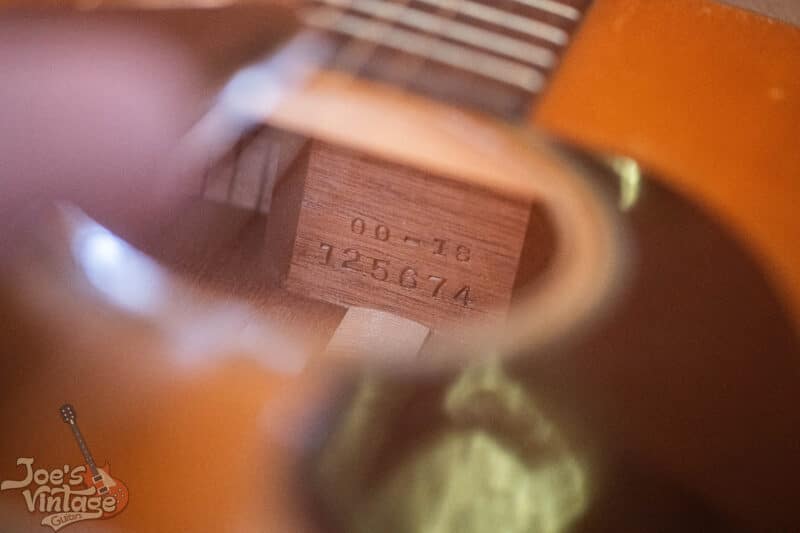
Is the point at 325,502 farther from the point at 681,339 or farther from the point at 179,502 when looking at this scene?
the point at 681,339

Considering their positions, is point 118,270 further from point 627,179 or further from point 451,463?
point 627,179

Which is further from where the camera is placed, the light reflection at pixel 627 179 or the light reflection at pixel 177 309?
the light reflection at pixel 627 179

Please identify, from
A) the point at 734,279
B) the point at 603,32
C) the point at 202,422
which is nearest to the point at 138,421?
the point at 202,422

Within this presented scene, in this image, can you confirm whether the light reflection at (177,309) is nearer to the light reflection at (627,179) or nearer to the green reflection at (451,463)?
the green reflection at (451,463)

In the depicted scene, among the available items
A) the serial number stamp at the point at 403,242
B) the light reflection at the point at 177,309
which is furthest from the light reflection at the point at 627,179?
the light reflection at the point at 177,309

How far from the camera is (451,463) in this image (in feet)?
1.14

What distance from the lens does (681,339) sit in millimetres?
423

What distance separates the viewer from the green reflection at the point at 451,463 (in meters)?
0.33

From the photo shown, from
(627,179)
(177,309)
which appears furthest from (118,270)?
(627,179)

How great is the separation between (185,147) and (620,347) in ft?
0.78

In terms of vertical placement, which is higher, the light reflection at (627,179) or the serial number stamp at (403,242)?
the light reflection at (627,179)

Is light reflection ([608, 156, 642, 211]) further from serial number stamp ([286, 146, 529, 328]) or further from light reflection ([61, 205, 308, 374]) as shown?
light reflection ([61, 205, 308, 374])

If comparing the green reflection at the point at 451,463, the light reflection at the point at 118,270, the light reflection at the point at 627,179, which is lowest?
the green reflection at the point at 451,463

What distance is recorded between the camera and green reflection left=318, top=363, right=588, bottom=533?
1.08 feet
